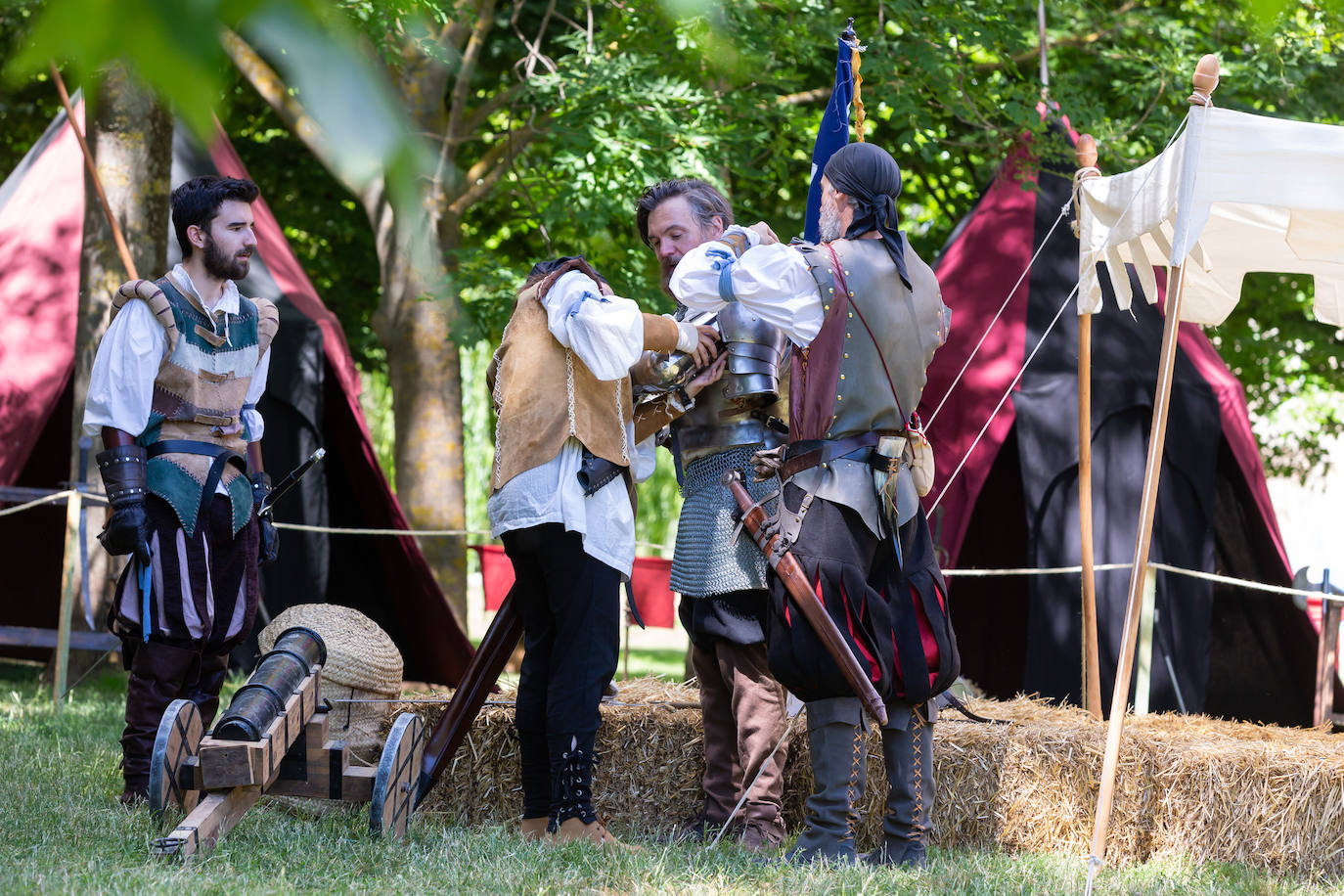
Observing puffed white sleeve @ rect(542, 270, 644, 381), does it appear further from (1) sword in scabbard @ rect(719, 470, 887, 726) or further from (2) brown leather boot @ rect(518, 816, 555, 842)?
(2) brown leather boot @ rect(518, 816, 555, 842)

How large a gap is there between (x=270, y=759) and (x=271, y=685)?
0.69ft

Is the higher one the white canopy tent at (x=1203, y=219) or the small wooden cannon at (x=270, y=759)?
the white canopy tent at (x=1203, y=219)

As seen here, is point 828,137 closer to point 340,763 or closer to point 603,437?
point 603,437

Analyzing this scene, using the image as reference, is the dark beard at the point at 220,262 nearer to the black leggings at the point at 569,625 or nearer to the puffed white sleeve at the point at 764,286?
the black leggings at the point at 569,625

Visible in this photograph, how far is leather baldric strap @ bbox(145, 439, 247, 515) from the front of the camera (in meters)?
3.32

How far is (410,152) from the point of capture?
3.19 ft

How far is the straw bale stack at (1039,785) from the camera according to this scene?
10.6 ft

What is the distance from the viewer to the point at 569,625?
9.99 feet

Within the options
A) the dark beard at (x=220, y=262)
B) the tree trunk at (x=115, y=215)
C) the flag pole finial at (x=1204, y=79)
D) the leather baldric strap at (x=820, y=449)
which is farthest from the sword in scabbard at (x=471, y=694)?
the tree trunk at (x=115, y=215)

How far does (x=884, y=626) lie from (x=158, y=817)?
5.22 feet

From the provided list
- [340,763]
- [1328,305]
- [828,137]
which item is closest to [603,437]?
[340,763]

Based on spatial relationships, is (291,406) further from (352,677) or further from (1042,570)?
(1042,570)

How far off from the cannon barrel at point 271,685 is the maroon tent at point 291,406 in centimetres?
231

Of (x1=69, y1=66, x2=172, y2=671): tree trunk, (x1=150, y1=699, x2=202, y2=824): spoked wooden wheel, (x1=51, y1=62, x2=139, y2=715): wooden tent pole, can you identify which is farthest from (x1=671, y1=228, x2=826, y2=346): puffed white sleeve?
(x1=69, y1=66, x2=172, y2=671): tree trunk
